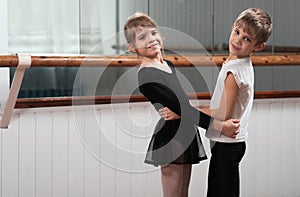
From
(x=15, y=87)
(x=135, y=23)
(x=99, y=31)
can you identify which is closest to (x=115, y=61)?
(x=99, y=31)

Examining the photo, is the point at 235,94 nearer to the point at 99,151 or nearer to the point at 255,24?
the point at 255,24

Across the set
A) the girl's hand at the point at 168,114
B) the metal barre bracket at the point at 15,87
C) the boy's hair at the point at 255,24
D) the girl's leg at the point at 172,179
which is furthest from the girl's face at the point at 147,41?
the metal barre bracket at the point at 15,87

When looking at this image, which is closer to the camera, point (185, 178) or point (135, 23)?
point (135, 23)

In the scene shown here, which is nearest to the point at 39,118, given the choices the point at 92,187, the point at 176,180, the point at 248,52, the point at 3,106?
the point at 3,106

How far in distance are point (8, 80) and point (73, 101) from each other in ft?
1.11

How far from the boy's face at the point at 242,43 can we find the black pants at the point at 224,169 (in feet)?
1.06

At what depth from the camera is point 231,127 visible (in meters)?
1.90

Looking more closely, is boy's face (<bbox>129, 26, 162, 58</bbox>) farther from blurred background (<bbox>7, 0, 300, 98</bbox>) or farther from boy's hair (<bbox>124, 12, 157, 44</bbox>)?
blurred background (<bbox>7, 0, 300, 98</bbox>)

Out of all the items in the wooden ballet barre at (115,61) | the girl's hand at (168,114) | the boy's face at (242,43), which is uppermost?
the boy's face at (242,43)

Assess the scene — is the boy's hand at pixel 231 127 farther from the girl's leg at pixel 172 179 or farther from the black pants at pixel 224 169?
the girl's leg at pixel 172 179

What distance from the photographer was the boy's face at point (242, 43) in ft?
6.23

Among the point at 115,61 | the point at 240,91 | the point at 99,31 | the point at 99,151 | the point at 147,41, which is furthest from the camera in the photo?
the point at 99,31

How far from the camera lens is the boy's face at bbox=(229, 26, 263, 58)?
6.23 ft

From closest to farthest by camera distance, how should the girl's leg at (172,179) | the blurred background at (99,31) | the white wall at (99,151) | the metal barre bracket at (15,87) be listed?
the girl's leg at (172,179)
the metal barre bracket at (15,87)
the white wall at (99,151)
the blurred background at (99,31)
